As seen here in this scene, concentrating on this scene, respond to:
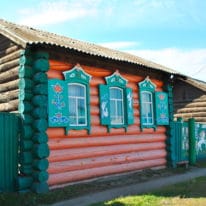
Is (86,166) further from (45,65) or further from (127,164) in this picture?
(45,65)

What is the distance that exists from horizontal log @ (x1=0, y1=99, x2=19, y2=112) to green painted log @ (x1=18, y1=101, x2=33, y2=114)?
0.28 meters

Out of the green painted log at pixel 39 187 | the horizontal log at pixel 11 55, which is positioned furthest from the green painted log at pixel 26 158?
the horizontal log at pixel 11 55

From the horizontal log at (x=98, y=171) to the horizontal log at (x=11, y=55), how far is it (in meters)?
3.22

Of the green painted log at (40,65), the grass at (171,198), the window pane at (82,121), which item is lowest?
the grass at (171,198)

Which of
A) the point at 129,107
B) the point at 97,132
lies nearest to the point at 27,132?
the point at 97,132

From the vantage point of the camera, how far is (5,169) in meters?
10.1

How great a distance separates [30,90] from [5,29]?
1943 millimetres

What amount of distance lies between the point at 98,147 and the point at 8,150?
10.3 ft

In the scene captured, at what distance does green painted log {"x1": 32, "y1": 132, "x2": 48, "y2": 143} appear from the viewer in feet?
33.9

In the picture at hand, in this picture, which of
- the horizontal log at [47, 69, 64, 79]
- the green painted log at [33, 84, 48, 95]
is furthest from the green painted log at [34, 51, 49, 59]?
the green painted log at [33, 84, 48, 95]

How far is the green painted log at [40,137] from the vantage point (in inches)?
407

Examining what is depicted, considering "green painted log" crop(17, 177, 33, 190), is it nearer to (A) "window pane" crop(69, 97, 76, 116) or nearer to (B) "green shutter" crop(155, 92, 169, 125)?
(A) "window pane" crop(69, 97, 76, 116)

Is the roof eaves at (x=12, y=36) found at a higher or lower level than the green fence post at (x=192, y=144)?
higher

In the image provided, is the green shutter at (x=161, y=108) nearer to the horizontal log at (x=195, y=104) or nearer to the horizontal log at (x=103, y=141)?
the horizontal log at (x=103, y=141)
